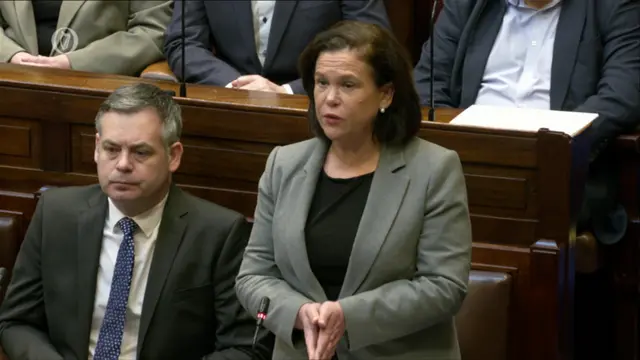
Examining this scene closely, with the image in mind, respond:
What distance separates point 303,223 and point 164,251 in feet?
1.14

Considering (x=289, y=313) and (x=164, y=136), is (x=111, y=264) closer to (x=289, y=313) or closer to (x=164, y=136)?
(x=164, y=136)

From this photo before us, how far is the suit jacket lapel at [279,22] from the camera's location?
335 cm

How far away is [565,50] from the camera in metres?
2.96

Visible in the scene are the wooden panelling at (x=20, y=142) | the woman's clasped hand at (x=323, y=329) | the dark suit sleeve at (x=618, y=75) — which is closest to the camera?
the woman's clasped hand at (x=323, y=329)

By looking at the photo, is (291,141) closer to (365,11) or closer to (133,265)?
(133,265)

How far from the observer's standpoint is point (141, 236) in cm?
234

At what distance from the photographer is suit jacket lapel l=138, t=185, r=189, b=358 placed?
2.29m

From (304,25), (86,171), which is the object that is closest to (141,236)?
(86,171)

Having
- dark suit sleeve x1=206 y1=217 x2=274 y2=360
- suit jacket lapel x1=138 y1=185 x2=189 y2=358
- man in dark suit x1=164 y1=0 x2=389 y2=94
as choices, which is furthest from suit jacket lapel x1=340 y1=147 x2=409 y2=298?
man in dark suit x1=164 y1=0 x2=389 y2=94

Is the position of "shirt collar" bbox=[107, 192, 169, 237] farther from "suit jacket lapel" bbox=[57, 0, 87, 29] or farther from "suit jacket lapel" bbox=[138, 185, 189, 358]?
"suit jacket lapel" bbox=[57, 0, 87, 29]

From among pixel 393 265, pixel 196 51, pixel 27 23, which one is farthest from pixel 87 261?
pixel 27 23

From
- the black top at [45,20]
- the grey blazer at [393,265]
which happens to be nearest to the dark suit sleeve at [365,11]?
the black top at [45,20]

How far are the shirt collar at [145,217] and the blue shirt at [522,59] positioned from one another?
3.38 ft

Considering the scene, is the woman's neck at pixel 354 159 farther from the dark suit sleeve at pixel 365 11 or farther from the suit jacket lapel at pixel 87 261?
the dark suit sleeve at pixel 365 11
